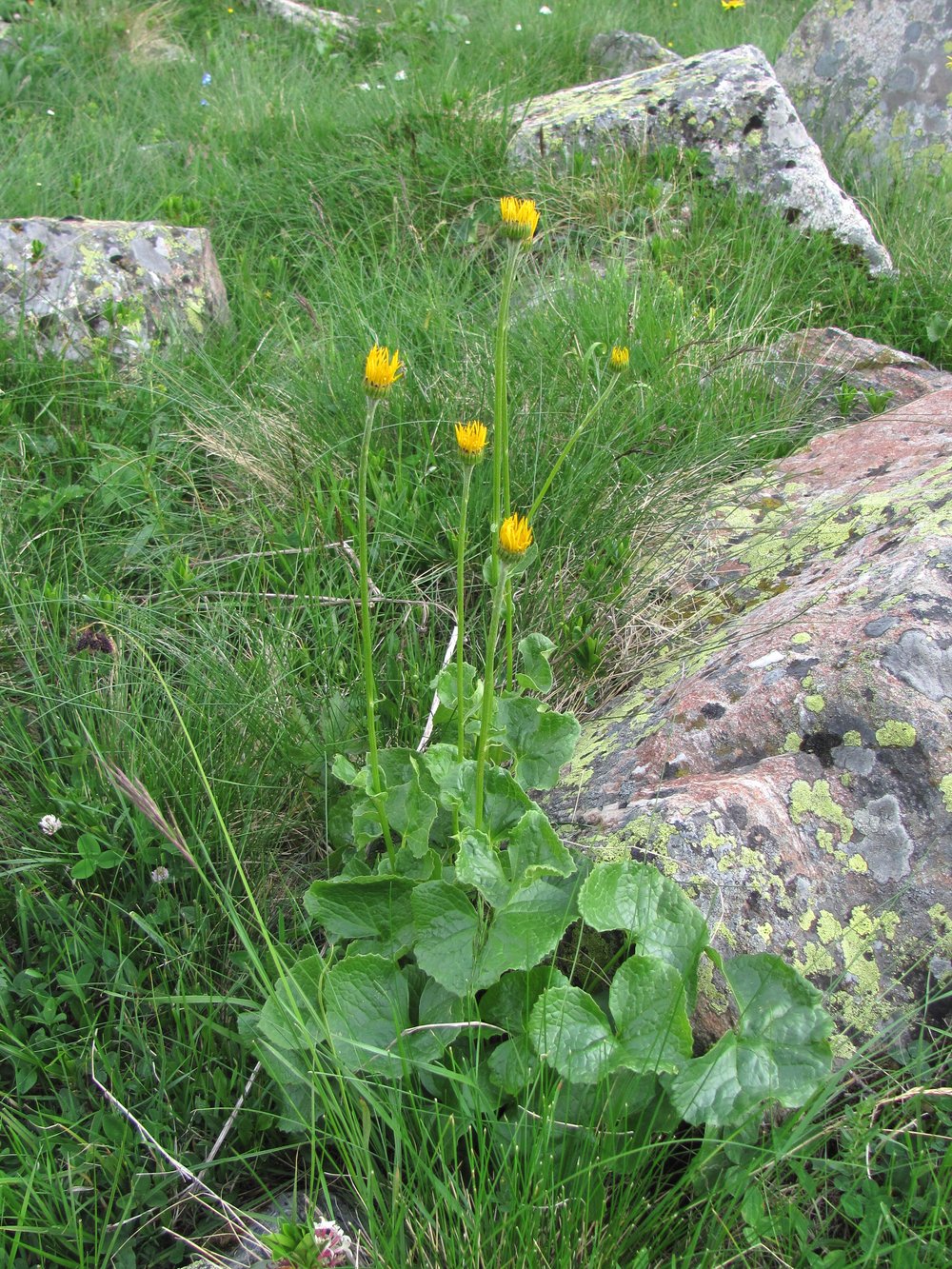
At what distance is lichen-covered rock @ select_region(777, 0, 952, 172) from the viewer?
465 cm

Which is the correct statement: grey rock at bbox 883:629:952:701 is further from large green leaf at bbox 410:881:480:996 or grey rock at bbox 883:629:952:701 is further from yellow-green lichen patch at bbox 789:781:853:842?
large green leaf at bbox 410:881:480:996

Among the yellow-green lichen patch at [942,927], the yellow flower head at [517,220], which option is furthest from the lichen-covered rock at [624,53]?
the yellow-green lichen patch at [942,927]

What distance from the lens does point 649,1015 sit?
4.17ft

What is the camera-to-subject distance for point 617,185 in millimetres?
3977

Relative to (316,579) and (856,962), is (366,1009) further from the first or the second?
(316,579)

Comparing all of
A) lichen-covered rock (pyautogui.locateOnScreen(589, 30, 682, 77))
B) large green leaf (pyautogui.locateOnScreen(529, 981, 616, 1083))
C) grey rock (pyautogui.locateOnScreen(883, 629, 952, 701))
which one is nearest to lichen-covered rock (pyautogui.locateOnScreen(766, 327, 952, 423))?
grey rock (pyautogui.locateOnScreen(883, 629, 952, 701))

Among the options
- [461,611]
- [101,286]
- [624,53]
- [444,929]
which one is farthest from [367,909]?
[624,53]

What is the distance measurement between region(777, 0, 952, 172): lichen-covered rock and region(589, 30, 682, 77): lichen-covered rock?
1.08 meters

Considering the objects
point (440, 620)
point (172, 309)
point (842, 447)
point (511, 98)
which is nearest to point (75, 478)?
point (172, 309)

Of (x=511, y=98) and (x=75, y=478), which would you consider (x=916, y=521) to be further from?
(x=511, y=98)

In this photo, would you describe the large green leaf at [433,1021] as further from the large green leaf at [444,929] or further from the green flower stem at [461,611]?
the green flower stem at [461,611]

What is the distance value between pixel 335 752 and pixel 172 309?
2.12m

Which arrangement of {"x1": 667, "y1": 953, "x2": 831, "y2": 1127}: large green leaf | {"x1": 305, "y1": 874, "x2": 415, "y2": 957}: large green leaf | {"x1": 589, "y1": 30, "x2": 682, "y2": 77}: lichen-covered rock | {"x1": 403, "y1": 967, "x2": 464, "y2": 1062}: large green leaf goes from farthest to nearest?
{"x1": 589, "y1": 30, "x2": 682, "y2": 77}: lichen-covered rock
{"x1": 305, "y1": 874, "x2": 415, "y2": 957}: large green leaf
{"x1": 403, "y1": 967, "x2": 464, "y2": 1062}: large green leaf
{"x1": 667, "y1": 953, "x2": 831, "y2": 1127}: large green leaf

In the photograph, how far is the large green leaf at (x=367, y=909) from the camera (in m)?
1.43
